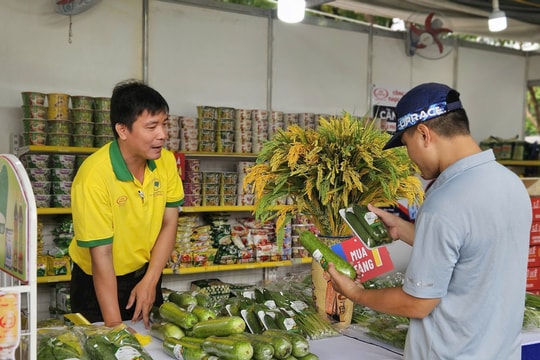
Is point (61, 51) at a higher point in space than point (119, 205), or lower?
higher

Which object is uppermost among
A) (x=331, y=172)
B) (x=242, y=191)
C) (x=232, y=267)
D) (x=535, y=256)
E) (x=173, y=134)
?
(x=173, y=134)

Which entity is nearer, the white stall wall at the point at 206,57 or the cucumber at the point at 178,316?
the cucumber at the point at 178,316

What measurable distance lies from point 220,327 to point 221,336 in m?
0.03

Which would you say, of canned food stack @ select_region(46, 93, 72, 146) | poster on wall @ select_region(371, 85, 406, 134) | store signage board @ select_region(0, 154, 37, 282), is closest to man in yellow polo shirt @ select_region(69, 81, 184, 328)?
store signage board @ select_region(0, 154, 37, 282)

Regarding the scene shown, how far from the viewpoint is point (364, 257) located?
2.44 meters

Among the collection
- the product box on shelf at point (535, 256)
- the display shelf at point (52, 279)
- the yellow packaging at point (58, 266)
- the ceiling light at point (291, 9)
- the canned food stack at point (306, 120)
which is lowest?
the display shelf at point (52, 279)

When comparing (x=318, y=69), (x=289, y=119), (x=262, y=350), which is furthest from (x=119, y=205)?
(x=318, y=69)

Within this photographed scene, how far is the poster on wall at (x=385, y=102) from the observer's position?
686 centimetres

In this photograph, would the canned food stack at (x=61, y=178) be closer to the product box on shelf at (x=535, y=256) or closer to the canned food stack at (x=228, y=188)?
the canned food stack at (x=228, y=188)

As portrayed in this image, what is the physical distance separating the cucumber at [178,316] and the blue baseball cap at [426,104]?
106cm

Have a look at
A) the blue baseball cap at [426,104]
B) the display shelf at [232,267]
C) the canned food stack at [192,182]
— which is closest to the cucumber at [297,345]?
the blue baseball cap at [426,104]

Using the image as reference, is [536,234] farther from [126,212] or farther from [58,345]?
[58,345]

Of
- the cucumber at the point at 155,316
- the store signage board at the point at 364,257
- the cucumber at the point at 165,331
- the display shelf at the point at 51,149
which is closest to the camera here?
the cucumber at the point at 165,331

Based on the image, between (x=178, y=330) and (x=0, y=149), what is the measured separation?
10.0 feet
